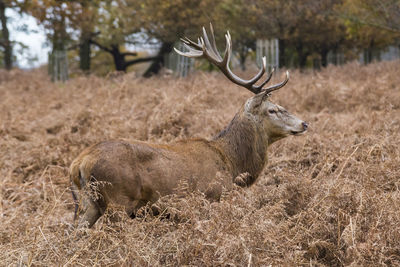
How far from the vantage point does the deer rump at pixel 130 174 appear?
4078 mm

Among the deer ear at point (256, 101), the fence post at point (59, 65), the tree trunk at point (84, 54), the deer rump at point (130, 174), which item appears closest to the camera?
the deer rump at point (130, 174)

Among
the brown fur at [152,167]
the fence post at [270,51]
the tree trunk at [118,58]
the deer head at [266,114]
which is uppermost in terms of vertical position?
the deer head at [266,114]

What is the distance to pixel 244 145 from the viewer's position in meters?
5.38

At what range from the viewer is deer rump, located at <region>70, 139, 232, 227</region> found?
4.08 meters

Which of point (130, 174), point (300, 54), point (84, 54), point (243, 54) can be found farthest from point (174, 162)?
point (243, 54)

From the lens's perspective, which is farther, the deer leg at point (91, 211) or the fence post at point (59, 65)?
the fence post at point (59, 65)

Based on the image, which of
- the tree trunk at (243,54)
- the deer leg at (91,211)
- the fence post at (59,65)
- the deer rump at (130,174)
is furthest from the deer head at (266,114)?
the tree trunk at (243,54)

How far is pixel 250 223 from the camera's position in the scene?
142 inches

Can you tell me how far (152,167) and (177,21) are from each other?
17.0 m

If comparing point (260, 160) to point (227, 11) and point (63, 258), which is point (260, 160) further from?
point (227, 11)

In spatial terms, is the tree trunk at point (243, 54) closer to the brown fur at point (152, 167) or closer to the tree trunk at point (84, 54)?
the tree trunk at point (84, 54)

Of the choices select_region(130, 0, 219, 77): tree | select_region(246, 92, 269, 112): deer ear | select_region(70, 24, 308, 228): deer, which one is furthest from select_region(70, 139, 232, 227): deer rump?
select_region(130, 0, 219, 77): tree

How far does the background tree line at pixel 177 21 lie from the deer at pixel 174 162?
12076 mm

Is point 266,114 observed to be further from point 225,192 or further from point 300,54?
point 300,54
